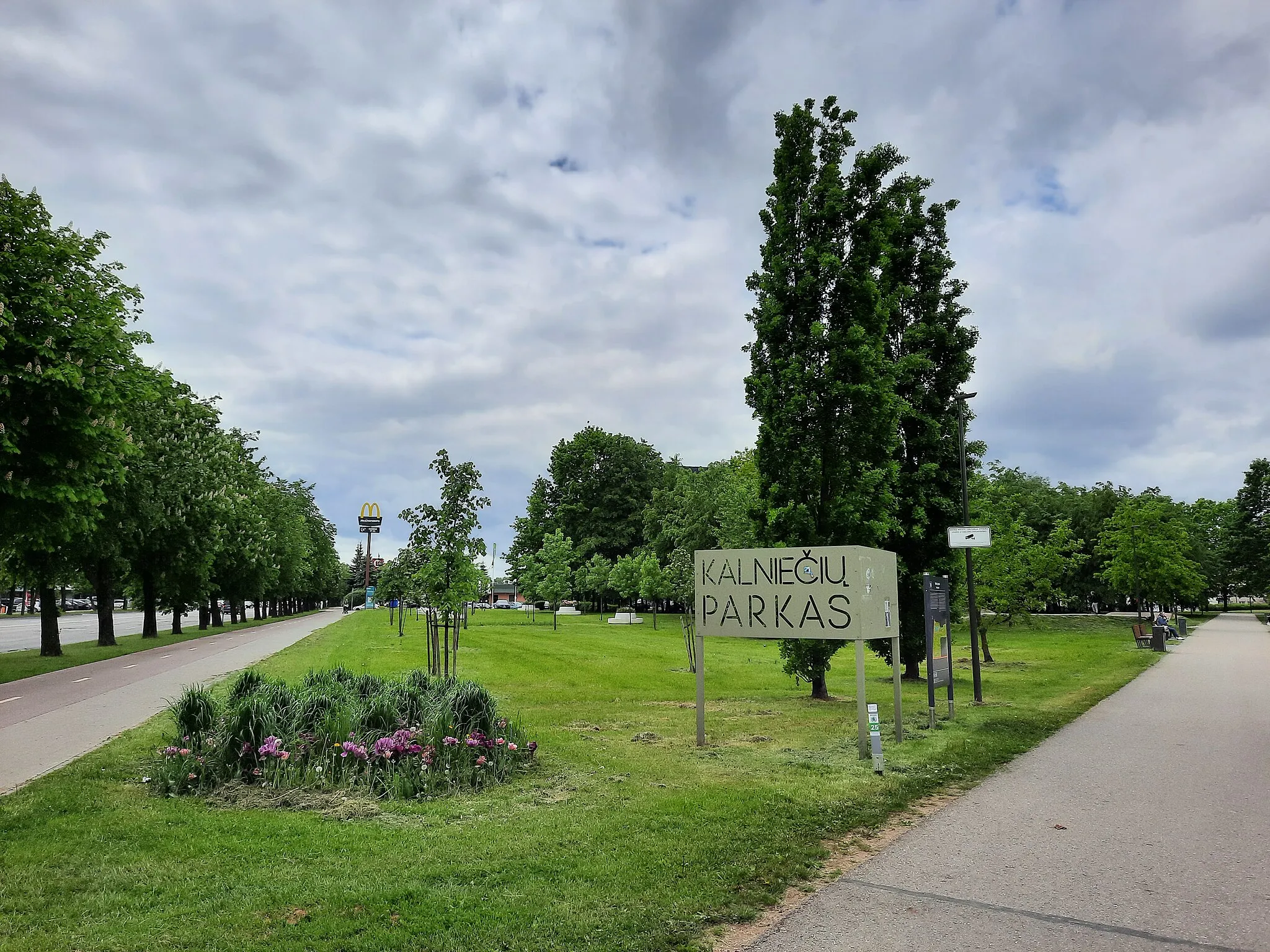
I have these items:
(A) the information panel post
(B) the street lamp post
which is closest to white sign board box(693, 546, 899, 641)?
(A) the information panel post

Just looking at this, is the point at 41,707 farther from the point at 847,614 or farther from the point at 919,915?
the point at 919,915

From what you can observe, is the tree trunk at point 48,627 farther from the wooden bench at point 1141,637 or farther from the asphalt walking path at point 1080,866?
the wooden bench at point 1141,637

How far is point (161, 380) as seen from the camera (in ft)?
93.5

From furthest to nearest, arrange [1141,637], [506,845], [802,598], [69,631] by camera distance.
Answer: [69,631] → [1141,637] → [802,598] → [506,845]

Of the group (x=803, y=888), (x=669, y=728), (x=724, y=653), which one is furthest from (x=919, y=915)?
(x=724, y=653)

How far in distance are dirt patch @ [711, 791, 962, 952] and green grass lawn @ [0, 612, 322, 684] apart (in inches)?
807

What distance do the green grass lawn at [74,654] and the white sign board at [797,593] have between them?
57.8 feet

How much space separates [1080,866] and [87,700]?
16.6 metres

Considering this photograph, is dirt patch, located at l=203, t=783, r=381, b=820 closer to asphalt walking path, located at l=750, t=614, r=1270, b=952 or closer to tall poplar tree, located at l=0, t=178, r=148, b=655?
asphalt walking path, located at l=750, t=614, r=1270, b=952

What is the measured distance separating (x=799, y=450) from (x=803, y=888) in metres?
10.4

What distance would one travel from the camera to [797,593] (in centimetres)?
1061

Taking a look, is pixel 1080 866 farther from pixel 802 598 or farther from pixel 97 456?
pixel 97 456

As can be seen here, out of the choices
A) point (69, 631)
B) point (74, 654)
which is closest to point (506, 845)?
point (74, 654)

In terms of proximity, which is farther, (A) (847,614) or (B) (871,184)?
(B) (871,184)
